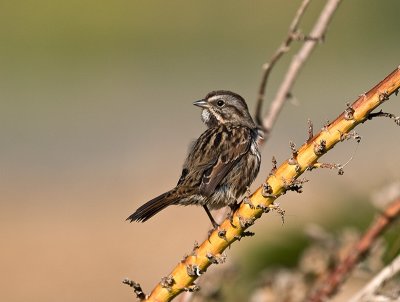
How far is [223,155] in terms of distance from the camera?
17.1ft

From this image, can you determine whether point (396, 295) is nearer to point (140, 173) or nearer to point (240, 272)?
point (240, 272)

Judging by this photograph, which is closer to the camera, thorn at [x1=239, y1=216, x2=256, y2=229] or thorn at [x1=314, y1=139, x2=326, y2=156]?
thorn at [x1=314, y1=139, x2=326, y2=156]

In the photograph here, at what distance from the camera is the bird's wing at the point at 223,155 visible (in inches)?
200

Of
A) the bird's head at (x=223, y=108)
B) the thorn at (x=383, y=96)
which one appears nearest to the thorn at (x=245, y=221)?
the thorn at (x=383, y=96)

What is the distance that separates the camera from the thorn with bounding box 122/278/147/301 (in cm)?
314

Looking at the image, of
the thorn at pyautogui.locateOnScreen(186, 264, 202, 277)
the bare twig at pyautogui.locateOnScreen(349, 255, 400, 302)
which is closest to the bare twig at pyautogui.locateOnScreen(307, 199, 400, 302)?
the bare twig at pyautogui.locateOnScreen(349, 255, 400, 302)

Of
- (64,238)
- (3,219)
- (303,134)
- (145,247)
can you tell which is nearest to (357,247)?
(145,247)

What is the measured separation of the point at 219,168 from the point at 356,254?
1.10 meters

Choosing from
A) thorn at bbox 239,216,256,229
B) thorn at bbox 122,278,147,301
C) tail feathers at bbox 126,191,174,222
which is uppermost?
tail feathers at bbox 126,191,174,222

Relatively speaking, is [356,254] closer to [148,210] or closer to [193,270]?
[148,210]

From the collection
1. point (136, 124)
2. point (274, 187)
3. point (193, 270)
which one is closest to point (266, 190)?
point (274, 187)

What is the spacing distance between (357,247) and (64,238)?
8991 millimetres

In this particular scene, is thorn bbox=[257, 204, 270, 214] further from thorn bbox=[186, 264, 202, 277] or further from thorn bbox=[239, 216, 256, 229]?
thorn bbox=[186, 264, 202, 277]

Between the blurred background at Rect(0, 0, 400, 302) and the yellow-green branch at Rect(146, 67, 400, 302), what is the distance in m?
1.62
